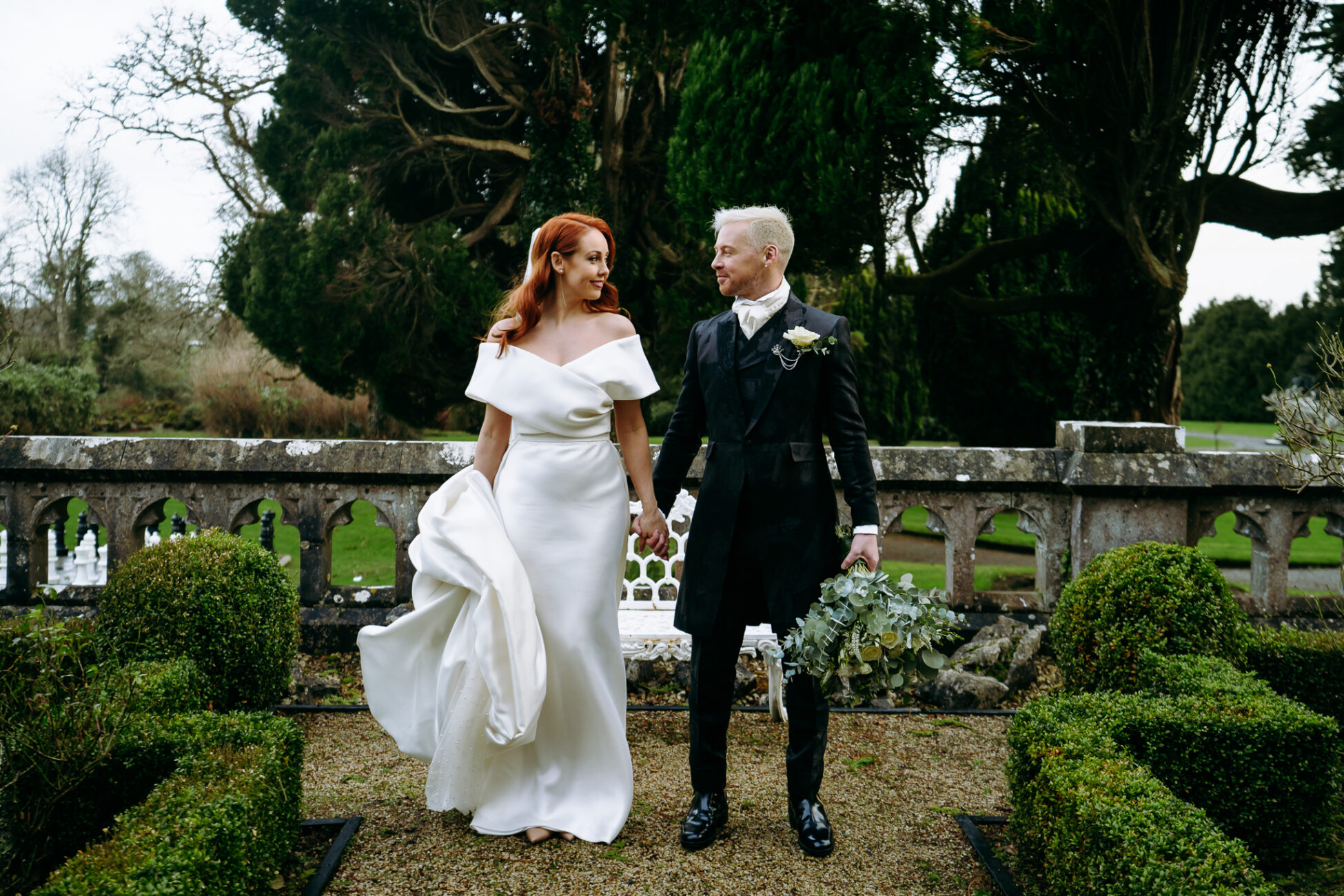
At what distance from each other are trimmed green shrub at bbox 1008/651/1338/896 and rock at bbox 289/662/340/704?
3431 millimetres

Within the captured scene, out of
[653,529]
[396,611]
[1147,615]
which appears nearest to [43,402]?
[396,611]

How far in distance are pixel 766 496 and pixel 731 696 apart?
0.78 m

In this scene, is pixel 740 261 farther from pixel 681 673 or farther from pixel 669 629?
pixel 681 673

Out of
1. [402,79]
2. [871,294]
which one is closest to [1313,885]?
[402,79]

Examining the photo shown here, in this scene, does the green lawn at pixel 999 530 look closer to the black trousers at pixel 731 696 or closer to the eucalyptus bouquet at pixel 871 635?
the black trousers at pixel 731 696

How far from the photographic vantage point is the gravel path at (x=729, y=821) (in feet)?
9.57

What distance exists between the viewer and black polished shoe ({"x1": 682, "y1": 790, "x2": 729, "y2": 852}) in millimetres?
3145

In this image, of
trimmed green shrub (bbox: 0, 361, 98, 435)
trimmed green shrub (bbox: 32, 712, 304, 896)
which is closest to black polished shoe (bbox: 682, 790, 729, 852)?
trimmed green shrub (bbox: 32, 712, 304, 896)

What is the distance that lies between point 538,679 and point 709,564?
2.37 ft

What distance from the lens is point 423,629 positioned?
10.9 ft

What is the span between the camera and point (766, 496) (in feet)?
10.4

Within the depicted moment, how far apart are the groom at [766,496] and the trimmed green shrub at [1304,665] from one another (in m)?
1.99

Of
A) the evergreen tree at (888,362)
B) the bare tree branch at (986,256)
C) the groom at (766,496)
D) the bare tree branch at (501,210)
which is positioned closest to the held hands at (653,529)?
the groom at (766,496)

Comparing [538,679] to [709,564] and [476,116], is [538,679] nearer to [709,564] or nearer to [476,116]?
[709,564]
